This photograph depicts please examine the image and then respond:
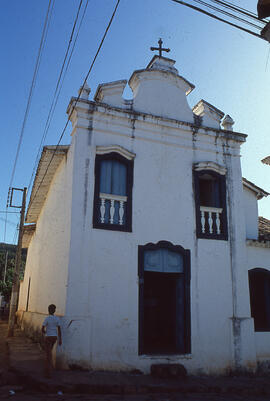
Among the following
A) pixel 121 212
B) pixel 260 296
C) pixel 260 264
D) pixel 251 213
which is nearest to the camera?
pixel 121 212

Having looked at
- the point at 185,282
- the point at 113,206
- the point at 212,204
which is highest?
the point at 212,204

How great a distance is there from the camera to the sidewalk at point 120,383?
21.9 ft

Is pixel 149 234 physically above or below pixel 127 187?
below

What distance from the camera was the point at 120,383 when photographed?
6.99m

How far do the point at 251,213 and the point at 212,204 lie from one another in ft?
5.99

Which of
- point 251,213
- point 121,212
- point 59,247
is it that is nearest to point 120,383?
point 121,212

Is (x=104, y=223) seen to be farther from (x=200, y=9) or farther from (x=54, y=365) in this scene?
(x=200, y=9)

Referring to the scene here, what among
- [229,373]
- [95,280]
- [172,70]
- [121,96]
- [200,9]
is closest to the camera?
[200,9]

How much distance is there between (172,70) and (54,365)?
8.56 metres

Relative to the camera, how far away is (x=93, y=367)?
7.83 meters

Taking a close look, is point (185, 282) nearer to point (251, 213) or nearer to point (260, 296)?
point (260, 296)

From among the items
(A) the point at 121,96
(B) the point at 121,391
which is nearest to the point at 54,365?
(B) the point at 121,391

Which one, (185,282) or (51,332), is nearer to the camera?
(51,332)

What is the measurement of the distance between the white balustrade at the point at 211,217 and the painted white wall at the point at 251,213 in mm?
1626
